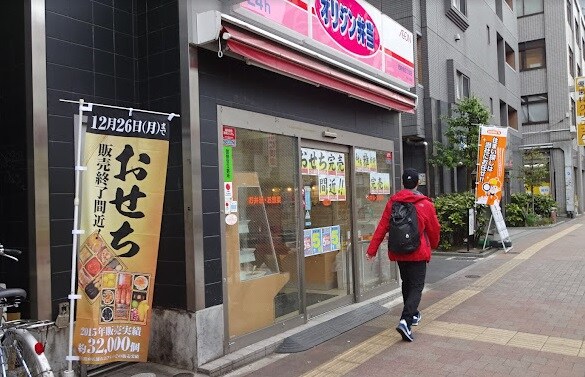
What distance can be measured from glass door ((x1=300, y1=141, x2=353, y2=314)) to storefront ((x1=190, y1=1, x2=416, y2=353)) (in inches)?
0.6

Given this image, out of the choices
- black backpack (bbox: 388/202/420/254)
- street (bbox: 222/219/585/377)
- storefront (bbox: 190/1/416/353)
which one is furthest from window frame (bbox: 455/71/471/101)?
black backpack (bbox: 388/202/420/254)

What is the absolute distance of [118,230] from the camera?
403 centimetres

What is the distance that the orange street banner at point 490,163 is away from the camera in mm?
12312

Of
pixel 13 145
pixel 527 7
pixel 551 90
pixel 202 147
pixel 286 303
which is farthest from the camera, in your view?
pixel 527 7

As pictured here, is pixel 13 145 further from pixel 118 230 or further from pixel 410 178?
pixel 410 178

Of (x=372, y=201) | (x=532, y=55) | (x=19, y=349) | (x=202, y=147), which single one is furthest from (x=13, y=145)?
(x=532, y=55)

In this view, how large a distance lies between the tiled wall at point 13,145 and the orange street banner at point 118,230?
0.80 meters

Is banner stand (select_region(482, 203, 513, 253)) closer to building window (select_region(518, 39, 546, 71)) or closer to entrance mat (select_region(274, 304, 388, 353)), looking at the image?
entrance mat (select_region(274, 304, 388, 353))

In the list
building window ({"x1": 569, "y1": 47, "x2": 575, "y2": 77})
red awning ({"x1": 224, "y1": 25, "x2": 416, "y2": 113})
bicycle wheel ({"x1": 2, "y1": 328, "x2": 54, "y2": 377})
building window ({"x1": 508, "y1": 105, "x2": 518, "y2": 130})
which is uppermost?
building window ({"x1": 569, "y1": 47, "x2": 575, "y2": 77})

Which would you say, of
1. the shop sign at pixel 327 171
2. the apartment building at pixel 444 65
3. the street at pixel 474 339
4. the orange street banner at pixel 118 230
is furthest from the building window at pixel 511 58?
the orange street banner at pixel 118 230

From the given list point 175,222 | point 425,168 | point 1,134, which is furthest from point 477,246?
point 1,134

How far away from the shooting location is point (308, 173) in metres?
6.37

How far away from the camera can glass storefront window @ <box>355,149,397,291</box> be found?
7535 millimetres

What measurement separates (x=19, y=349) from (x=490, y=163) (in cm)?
1144
